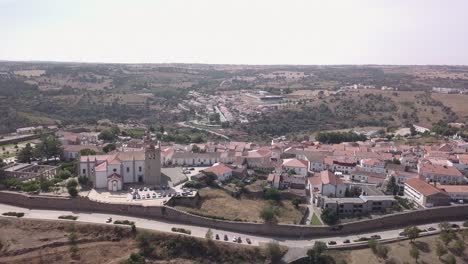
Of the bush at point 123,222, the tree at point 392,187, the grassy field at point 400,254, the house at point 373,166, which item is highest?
the house at point 373,166

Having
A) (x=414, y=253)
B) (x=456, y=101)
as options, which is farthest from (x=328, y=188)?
(x=456, y=101)

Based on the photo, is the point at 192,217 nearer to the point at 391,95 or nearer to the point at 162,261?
the point at 162,261

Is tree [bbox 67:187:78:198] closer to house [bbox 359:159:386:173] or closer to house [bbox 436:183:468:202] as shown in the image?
house [bbox 359:159:386:173]

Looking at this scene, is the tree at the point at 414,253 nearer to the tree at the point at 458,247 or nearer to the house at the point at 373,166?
the tree at the point at 458,247

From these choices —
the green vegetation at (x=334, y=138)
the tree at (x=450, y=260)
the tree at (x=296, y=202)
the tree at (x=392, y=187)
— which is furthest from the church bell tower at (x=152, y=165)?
the green vegetation at (x=334, y=138)

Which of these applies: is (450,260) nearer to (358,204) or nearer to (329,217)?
(358,204)
